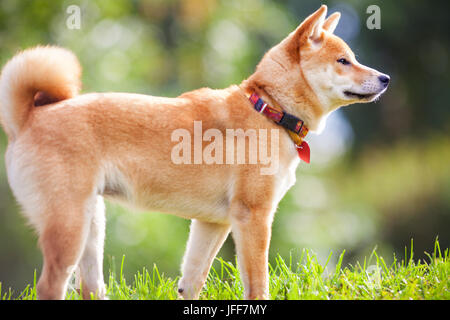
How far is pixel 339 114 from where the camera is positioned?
1691cm

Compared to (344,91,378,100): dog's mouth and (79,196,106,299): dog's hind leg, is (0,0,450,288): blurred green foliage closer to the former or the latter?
(79,196,106,299): dog's hind leg

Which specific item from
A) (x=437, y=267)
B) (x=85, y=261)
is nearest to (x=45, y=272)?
(x=85, y=261)

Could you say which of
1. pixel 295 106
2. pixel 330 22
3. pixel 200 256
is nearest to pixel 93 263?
pixel 200 256

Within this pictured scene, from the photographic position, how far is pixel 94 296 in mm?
3902

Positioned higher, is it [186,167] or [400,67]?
[400,67]

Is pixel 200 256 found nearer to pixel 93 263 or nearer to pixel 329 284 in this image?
pixel 93 263

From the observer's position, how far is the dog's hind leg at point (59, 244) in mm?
3348

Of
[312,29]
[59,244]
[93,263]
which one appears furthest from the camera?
[312,29]

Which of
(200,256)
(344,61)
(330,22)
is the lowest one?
(200,256)

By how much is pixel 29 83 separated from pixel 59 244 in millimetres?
1108

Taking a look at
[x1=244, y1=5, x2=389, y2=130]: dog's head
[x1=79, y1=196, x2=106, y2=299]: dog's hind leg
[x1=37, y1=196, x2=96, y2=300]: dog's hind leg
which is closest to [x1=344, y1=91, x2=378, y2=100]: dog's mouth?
[x1=244, y1=5, x2=389, y2=130]: dog's head

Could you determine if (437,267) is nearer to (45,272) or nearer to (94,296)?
(94,296)

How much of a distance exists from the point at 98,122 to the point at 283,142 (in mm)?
1292

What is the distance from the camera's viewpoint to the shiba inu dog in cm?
345
